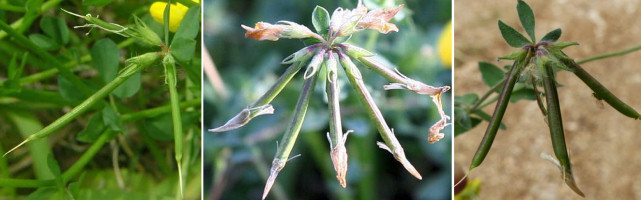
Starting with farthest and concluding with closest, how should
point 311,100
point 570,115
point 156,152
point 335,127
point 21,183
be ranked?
point 570,115, point 311,100, point 156,152, point 21,183, point 335,127

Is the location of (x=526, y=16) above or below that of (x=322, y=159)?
above

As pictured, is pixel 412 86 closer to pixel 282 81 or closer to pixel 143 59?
pixel 282 81

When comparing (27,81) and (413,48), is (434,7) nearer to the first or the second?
(413,48)

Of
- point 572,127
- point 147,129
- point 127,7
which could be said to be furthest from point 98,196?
point 572,127

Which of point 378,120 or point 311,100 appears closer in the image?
point 378,120

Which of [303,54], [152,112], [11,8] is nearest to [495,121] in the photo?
[303,54]

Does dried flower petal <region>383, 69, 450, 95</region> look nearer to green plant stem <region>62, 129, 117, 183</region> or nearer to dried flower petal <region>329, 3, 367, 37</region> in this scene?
dried flower petal <region>329, 3, 367, 37</region>

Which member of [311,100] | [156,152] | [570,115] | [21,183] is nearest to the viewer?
[21,183]
